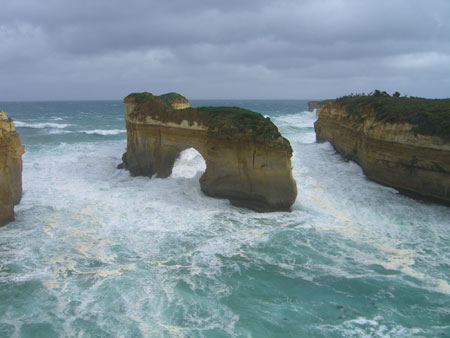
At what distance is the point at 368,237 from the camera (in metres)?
11.1

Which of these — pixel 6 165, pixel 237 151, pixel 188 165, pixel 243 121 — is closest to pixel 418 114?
pixel 243 121

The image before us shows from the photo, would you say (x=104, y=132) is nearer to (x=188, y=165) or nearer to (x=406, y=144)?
(x=188, y=165)

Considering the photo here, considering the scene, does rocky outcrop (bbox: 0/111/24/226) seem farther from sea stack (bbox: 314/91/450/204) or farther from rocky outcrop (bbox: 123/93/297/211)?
sea stack (bbox: 314/91/450/204)

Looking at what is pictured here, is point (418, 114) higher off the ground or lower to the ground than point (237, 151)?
higher

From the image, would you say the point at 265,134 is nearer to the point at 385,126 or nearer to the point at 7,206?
the point at 385,126

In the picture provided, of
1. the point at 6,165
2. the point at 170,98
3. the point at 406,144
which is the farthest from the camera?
the point at 170,98

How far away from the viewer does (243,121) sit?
13859 mm

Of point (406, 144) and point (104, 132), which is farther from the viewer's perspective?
point (104, 132)

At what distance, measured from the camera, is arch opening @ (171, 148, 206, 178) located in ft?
58.9

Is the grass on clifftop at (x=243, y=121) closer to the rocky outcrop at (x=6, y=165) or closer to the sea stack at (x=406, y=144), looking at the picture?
the sea stack at (x=406, y=144)

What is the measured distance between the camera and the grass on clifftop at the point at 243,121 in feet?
44.0

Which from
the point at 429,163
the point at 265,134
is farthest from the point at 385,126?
the point at 265,134

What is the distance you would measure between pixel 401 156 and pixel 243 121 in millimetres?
7028

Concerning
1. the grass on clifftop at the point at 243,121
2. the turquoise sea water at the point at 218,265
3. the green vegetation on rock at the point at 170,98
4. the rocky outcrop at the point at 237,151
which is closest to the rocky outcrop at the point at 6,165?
the turquoise sea water at the point at 218,265
